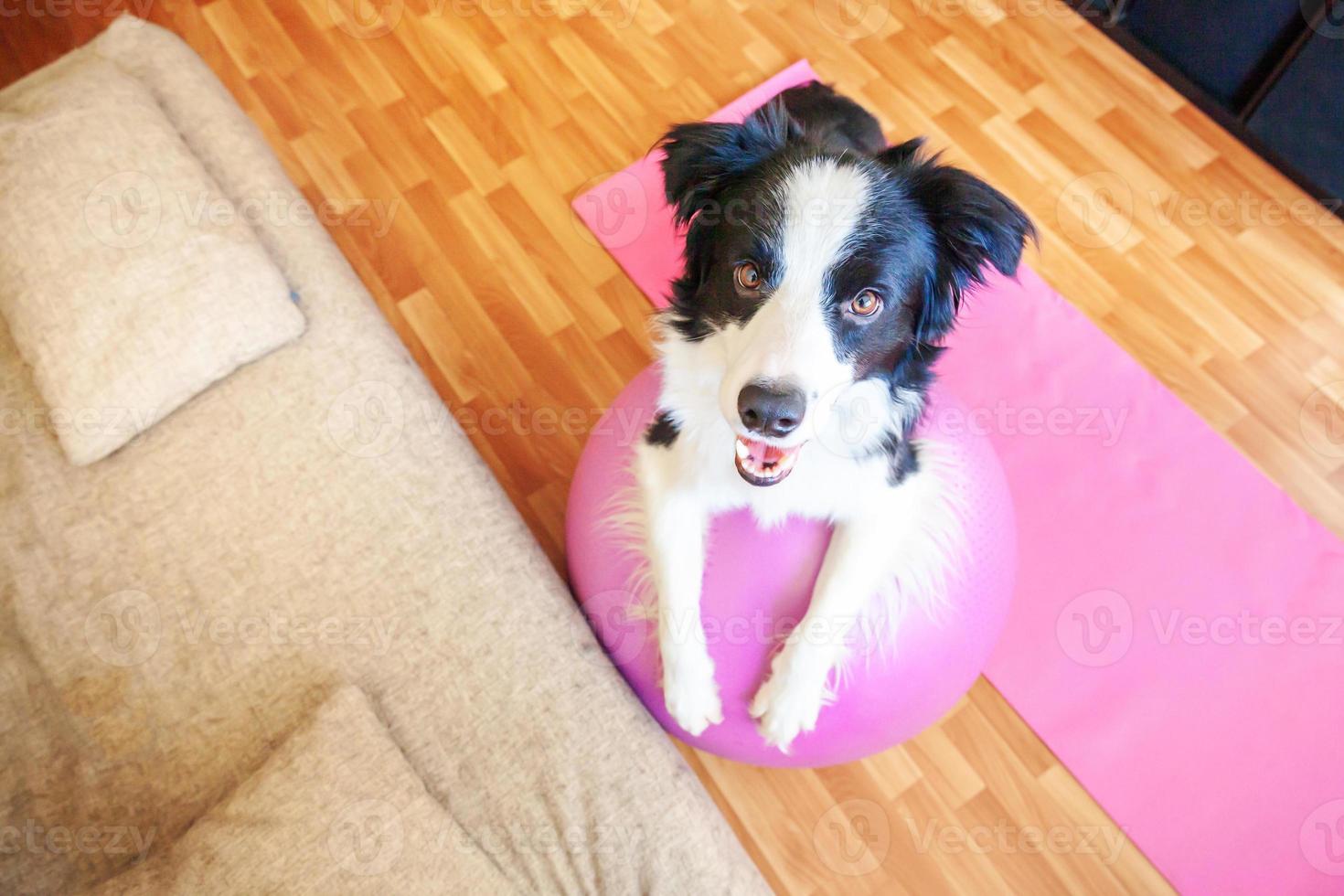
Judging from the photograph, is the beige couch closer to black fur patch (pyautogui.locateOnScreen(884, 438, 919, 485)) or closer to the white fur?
the white fur

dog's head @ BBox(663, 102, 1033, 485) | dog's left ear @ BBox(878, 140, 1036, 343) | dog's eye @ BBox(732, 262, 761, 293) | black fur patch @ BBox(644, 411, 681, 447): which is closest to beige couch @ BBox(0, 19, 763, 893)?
black fur patch @ BBox(644, 411, 681, 447)

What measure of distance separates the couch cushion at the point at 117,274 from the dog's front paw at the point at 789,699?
1525 mm

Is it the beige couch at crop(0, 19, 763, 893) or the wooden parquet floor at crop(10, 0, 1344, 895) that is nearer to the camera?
the beige couch at crop(0, 19, 763, 893)

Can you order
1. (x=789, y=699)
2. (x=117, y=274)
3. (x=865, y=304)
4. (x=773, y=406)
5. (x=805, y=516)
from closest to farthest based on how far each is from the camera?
(x=773, y=406)
(x=865, y=304)
(x=789, y=699)
(x=805, y=516)
(x=117, y=274)

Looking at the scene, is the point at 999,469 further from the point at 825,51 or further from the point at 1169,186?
the point at 825,51

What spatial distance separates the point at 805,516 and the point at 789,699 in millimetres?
391

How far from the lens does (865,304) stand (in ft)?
5.06

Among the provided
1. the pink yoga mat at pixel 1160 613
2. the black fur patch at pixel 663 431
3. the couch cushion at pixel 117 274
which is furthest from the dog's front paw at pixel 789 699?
the couch cushion at pixel 117 274

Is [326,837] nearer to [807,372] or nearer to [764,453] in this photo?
[764,453]

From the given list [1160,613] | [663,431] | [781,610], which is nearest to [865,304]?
[663,431]

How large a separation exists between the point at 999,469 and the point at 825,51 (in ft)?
7.21

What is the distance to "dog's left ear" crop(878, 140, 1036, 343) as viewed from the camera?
1.49 m

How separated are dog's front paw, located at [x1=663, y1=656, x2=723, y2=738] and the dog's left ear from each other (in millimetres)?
847

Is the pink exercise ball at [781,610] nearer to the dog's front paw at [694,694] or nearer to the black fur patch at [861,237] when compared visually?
the dog's front paw at [694,694]
